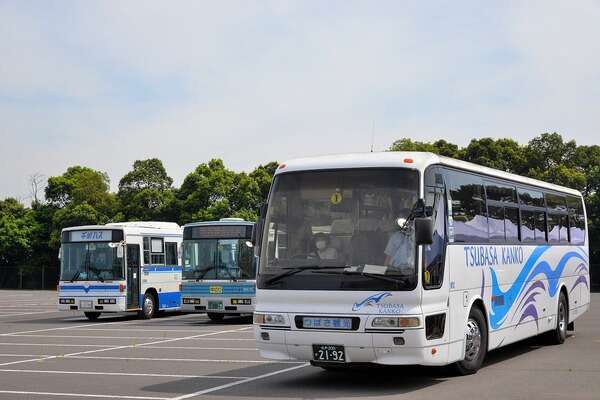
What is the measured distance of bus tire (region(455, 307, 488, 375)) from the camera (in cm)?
1230

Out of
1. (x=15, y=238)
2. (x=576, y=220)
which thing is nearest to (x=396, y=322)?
(x=576, y=220)

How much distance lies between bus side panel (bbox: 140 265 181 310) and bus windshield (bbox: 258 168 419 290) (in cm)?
1593

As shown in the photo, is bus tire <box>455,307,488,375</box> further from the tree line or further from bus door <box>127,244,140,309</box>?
the tree line

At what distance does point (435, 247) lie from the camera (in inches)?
448

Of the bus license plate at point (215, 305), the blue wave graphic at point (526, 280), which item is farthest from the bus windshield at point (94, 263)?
the blue wave graphic at point (526, 280)

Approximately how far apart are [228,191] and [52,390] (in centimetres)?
4821

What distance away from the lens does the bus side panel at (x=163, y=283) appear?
27.2 m

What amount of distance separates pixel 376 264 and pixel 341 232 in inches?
24.9

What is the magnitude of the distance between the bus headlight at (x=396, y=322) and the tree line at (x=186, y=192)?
41884 mm

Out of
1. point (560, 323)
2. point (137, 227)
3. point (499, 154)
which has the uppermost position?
point (499, 154)

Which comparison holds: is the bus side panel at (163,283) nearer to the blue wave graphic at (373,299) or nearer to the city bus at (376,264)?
the city bus at (376,264)

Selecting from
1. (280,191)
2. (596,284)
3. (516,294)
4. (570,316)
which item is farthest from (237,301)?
(596,284)

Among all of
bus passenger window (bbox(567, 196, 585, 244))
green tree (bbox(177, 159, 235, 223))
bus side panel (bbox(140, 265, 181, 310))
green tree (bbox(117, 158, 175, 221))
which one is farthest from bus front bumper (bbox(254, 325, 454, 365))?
green tree (bbox(117, 158, 175, 221))

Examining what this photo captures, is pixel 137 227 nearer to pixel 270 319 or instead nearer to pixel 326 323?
pixel 270 319
